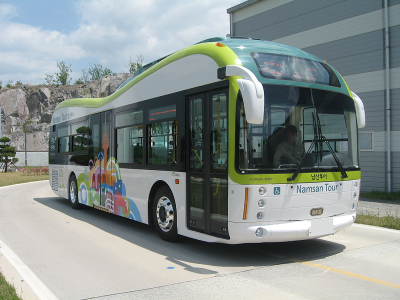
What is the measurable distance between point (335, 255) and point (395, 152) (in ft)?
32.1

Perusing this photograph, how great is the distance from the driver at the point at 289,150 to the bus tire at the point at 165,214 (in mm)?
2370

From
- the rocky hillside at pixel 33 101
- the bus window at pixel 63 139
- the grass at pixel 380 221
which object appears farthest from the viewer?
the rocky hillside at pixel 33 101

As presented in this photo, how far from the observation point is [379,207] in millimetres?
12047

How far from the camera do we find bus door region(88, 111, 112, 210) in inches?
400

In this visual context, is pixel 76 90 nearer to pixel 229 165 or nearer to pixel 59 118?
pixel 59 118

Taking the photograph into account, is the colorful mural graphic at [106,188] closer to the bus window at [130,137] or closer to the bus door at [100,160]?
the bus door at [100,160]

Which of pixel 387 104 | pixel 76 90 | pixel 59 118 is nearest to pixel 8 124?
pixel 76 90

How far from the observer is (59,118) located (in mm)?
14531

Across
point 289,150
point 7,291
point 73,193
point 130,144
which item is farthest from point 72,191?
point 289,150

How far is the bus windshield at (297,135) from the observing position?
5.69 meters

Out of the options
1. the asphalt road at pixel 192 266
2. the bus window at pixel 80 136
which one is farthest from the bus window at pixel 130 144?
the bus window at pixel 80 136


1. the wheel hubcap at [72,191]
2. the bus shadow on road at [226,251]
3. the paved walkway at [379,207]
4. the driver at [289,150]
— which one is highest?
the driver at [289,150]

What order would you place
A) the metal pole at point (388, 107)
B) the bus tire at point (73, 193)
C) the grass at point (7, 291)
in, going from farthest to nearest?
the metal pole at point (388, 107) → the bus tire at point (73, 193) → the grass at point (7, 291)

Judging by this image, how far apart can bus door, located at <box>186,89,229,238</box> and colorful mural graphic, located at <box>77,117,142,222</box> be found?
7.63ft
